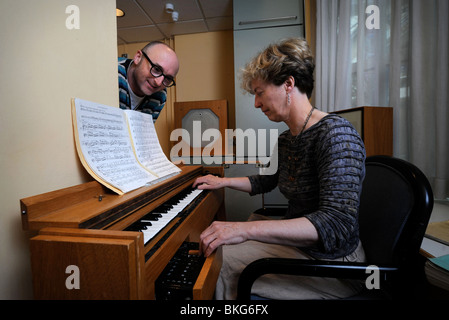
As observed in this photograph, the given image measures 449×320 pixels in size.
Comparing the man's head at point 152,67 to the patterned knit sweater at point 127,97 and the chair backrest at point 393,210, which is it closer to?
the patterned knit sweater at point 127,97

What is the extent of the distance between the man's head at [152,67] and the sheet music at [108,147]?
2.25 ft

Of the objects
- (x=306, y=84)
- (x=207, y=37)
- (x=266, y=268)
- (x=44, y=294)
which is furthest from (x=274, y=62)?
(x=207, y=37)

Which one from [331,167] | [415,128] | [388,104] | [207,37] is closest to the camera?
[331,167]

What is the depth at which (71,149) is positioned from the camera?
804 millimetres

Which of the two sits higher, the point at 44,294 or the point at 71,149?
the point at 71,149

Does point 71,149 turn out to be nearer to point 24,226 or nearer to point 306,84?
point 24,226

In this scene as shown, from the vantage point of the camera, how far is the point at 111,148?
90 centimetres

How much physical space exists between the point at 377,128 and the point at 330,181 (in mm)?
950

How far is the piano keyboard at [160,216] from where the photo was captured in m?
0.71

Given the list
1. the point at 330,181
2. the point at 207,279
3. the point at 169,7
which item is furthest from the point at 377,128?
the point at 169,7

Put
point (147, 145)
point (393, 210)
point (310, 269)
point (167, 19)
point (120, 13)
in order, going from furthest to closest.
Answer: point (167, 19), point (120, 13), point (147, 145), point (393, 210), point (310, 269)

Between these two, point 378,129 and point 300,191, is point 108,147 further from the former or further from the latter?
point 378,129

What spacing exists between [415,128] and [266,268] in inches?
50.7
